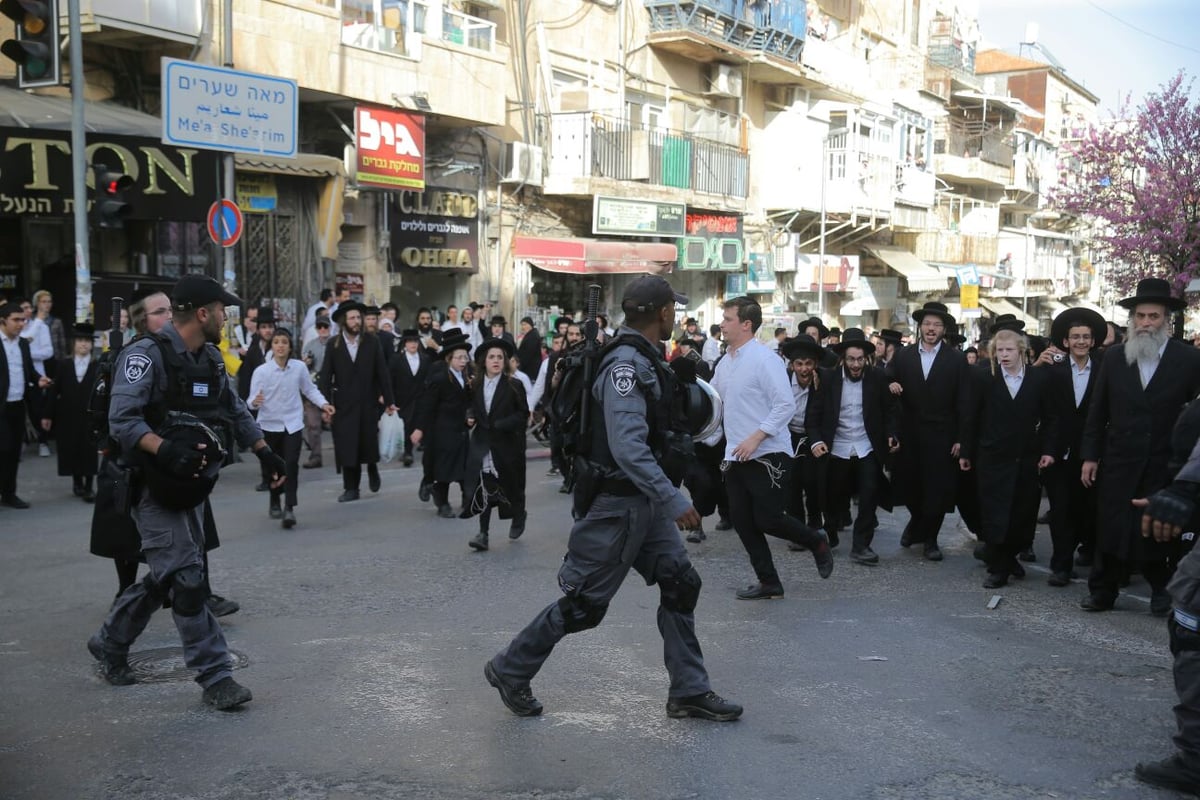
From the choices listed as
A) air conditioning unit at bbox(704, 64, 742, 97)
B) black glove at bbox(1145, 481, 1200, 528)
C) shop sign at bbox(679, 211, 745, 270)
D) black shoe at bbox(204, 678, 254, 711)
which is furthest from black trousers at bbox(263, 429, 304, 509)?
air conditioning unit at bbox(704, 64, 742, 97)

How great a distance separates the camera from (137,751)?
4.81m

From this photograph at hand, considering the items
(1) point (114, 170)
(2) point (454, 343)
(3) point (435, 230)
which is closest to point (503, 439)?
(2) point (454, 343)

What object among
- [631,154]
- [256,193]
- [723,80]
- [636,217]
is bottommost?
[256,193]

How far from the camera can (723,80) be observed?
98.3 feet

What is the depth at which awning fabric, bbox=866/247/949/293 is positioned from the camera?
38375 mm

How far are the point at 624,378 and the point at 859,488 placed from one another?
4743 millimetres

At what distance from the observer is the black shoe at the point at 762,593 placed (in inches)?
303

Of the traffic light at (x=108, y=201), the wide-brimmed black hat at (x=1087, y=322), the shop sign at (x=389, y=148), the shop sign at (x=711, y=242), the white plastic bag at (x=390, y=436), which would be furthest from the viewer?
the shop sign at (x=711, y=242)

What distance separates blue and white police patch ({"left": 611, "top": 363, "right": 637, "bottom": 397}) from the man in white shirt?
2.64 m

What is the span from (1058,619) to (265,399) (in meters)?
6.82

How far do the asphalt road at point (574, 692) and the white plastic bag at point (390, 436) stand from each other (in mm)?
4457

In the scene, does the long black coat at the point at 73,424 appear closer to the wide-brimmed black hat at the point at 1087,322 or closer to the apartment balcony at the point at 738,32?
the wide-brimmed black hat at the point at 1087,322

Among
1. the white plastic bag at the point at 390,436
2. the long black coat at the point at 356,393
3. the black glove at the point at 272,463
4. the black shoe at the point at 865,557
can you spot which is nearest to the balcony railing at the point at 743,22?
the white plastic bag at the point at 390,436

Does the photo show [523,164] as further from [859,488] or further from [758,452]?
[758,452]
